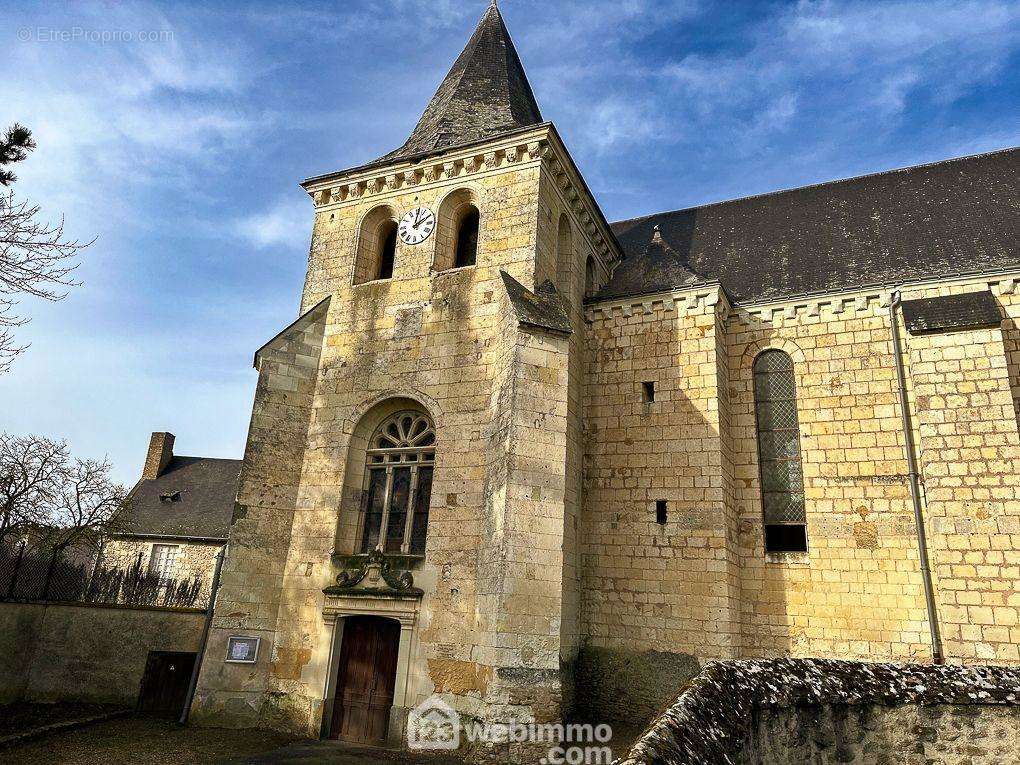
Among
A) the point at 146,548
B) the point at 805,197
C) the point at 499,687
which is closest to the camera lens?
the point at 499,687

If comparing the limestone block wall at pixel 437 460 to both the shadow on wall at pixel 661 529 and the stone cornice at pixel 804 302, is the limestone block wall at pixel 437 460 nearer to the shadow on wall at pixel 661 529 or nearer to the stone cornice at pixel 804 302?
the shadow on wall at pixel 661 529

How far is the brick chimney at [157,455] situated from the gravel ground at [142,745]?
66.4 feet

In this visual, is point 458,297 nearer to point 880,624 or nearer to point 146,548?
point 880,624

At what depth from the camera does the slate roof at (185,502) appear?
24656mm

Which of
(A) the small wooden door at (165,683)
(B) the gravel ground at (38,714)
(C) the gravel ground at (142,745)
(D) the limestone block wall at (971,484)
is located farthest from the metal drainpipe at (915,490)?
(B) the gravel ground at (38,714)

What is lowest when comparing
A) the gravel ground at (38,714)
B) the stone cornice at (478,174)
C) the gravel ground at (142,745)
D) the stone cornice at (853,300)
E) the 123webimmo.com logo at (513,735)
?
the gravel ground at (142,745)

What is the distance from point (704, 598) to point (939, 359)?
520 centimetres

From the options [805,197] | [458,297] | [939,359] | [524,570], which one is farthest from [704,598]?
[805,197]

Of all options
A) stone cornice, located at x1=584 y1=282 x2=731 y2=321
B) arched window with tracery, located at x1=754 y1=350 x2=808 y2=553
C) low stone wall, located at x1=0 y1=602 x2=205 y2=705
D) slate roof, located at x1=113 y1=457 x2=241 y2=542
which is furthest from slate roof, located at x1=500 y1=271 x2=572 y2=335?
slate roof, located at x1=113 y1=457 x2=241 y2=542

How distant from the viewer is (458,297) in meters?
11.5

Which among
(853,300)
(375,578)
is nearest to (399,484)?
(375,578)

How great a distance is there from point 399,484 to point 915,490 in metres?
8.20

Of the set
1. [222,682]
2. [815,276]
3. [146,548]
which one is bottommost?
[222,682]

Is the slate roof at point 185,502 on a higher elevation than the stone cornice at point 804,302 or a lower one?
lower
